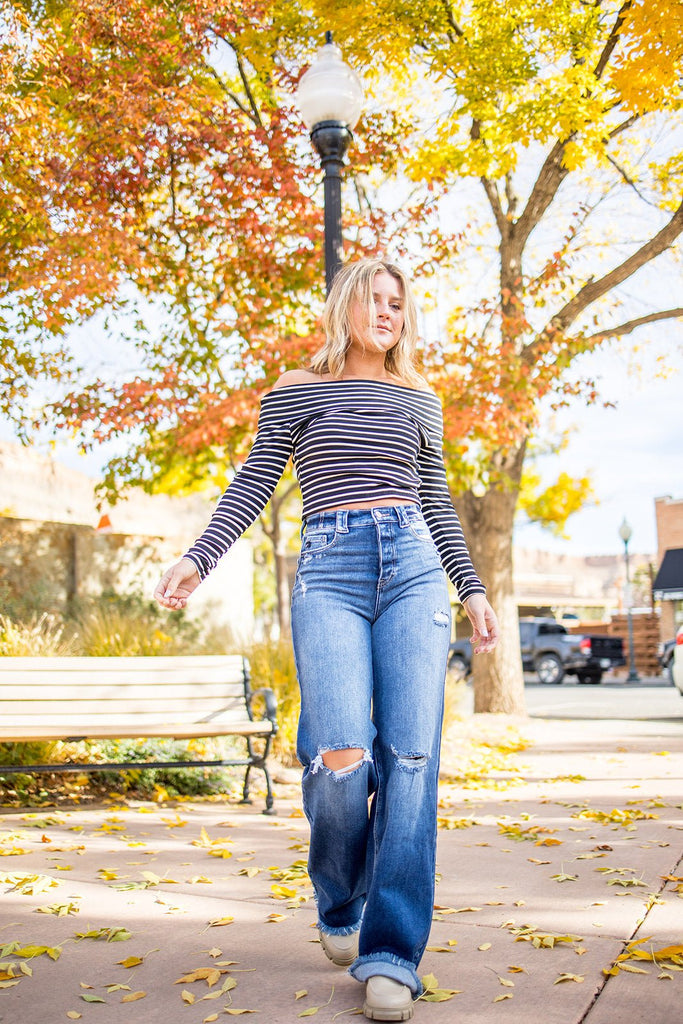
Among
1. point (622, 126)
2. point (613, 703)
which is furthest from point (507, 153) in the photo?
point (613, 703)

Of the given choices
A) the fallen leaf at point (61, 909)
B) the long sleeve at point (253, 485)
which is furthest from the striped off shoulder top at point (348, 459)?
the fallen leaf at point (61, 909)

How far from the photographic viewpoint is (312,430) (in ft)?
9.10

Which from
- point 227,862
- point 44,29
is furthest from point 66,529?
point 227,862

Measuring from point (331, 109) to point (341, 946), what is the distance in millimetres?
5121

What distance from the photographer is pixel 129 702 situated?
5.91m

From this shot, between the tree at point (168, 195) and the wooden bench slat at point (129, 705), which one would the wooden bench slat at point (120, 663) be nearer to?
the wooden bench slat at point (129, 705)

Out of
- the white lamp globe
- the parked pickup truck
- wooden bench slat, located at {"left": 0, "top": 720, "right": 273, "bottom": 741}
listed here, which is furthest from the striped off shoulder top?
the parked pickup truck

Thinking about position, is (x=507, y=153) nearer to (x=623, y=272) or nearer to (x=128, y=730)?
(x=623, y=272)

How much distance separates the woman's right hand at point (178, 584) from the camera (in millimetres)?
2514

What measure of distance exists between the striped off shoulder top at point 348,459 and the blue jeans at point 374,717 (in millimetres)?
116

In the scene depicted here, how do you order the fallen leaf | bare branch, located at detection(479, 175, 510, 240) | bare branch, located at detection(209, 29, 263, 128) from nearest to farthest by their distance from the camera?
the fallen leaf, bare branch, located at detection(209, 29, 263, 128), bare branch, located at detection(479, 175, 510, 240)

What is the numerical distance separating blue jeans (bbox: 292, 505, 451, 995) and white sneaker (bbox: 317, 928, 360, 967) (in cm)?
2

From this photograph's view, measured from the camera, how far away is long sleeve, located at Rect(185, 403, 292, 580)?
272 centimetres

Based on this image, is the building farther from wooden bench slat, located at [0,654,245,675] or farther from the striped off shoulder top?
the striped off shoulder top
